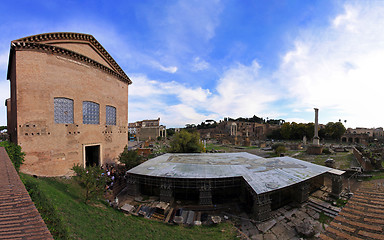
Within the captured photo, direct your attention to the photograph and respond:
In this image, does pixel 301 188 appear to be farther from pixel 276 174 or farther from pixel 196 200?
pixel 196 200

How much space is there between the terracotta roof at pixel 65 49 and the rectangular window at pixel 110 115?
4.30 metres

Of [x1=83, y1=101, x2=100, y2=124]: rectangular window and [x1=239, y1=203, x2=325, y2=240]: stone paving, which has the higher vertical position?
[x1=83, y1=101, x2=100, y2=124]: rectangular window

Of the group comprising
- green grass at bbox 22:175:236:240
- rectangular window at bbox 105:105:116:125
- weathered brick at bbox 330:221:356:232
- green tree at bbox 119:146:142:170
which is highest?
rectangular window at bbox 105:105:116:125

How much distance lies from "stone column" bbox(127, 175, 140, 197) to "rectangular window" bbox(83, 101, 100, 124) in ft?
26.6

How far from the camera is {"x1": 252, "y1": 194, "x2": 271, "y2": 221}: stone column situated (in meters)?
9.59

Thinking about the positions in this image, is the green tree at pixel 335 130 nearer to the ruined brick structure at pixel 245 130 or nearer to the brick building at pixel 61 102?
the ruined brick structure at pixel 245 130

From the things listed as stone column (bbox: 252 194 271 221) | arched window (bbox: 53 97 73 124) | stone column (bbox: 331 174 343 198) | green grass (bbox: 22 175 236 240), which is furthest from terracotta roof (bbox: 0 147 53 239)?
stone column (bbox: 331 174 343 198)

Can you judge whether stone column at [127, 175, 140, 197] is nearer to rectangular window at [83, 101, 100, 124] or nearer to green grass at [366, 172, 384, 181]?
rectangular window at [83, 101, 100, 124]

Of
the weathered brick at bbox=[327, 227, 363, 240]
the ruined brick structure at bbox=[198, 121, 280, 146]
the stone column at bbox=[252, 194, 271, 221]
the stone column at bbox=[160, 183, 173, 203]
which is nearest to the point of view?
the weathered brick at bbox=[327, 227, 363, 240]

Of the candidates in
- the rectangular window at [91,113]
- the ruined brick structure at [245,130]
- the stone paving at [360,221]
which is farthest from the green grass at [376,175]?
the ruined brick structure at [245,130]

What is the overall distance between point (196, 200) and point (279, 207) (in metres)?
5.81

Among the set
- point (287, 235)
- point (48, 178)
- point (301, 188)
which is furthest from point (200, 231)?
point (48, 178)

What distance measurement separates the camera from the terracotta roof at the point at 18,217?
2.58m

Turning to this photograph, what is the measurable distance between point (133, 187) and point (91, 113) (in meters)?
9.38
